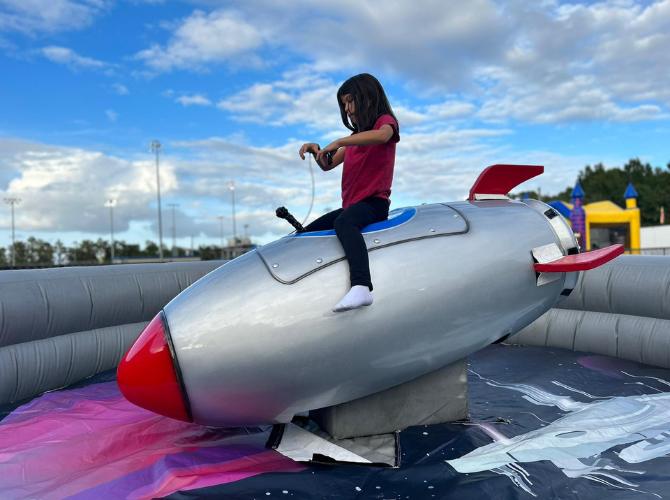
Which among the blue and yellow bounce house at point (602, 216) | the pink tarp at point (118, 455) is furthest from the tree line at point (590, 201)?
the pink tarp at point (118, 455)

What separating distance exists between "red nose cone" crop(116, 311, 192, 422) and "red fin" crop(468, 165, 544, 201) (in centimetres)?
189

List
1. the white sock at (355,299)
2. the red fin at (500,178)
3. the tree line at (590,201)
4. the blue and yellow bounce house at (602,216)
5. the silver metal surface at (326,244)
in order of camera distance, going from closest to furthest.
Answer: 1. the white sock at (355,299)
2. the silver metal surface at (326,244)
3. the red fin at (500,178)
4. the blue and yellow bounce house at (602,216)
5. the tree line at (590,201)

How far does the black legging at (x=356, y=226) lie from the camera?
246 centimetres

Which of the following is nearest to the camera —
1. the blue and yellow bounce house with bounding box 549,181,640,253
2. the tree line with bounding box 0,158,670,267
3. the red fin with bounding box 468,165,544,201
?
the red fin with bounding box 468,165,544,201

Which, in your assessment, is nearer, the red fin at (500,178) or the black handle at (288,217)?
the black handle at (288,217)

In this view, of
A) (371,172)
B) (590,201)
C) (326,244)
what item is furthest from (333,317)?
(590,201)

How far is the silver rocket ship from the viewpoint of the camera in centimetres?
244

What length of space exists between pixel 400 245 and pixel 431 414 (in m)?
1.05

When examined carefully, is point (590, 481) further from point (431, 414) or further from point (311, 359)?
point (311, 359)

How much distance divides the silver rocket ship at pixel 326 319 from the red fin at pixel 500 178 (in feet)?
1.28

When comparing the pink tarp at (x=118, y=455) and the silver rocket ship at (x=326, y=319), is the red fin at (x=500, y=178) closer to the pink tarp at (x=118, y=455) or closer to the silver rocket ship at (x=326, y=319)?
the silver rocket ship at (x=326, y=319)

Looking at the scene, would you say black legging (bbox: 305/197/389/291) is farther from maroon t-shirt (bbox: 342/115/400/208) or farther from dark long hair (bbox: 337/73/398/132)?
dark long hair (bbox: 337/73/398/132)

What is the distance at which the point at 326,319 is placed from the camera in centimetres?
246

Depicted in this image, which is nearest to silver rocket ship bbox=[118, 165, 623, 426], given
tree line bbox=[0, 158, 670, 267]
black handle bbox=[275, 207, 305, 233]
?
black handle bbox=[275, 207, 305, 233]
